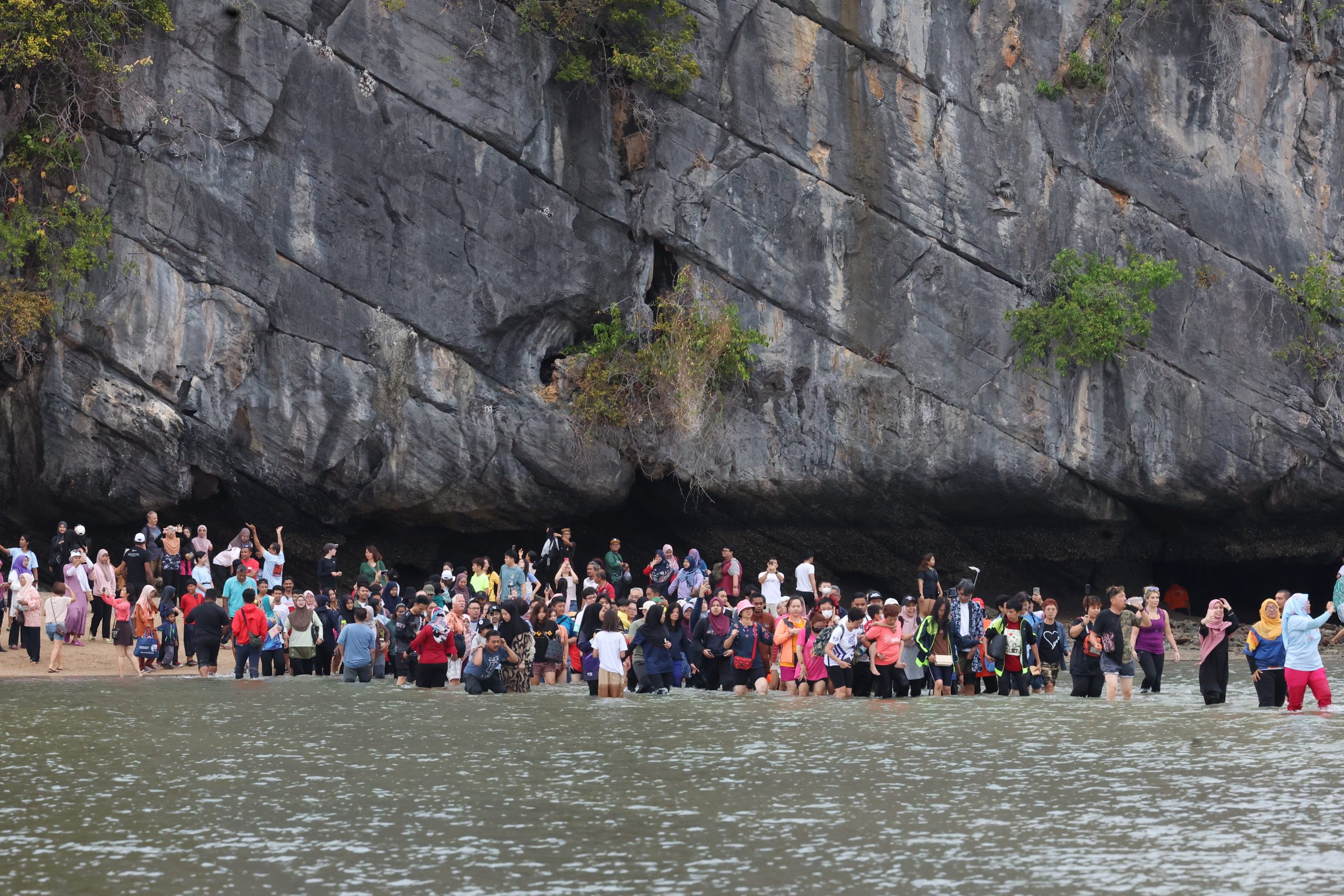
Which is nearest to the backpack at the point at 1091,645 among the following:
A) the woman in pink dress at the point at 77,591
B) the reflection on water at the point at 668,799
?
the reflection on water at the point at 668,799

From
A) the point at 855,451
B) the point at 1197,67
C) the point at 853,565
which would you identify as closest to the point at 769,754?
the point at 855,451

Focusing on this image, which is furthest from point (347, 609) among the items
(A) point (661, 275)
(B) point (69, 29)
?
(B) point (69, 29)

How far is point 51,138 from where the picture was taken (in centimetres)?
2623

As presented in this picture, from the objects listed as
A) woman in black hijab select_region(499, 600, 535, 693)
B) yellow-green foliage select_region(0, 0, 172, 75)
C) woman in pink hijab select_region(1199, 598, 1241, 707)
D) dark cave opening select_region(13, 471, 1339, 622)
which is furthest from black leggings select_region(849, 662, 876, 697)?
yellow-green foliage select_region(0, 0, 172, 75)

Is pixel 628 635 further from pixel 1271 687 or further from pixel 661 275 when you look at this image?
pixel 661 275

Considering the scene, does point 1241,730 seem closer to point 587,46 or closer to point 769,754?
point 769,754

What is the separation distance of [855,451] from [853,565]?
129 inches

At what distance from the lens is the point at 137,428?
26.3 meters

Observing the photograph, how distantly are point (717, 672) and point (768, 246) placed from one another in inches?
429

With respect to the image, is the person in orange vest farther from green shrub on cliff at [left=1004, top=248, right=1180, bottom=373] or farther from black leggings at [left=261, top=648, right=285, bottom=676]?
black leggings at [left=261, top=648, right=285, bottom=676]

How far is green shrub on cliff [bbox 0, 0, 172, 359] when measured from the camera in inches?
1013

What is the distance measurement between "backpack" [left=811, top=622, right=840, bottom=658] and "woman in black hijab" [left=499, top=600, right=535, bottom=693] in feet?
11.3

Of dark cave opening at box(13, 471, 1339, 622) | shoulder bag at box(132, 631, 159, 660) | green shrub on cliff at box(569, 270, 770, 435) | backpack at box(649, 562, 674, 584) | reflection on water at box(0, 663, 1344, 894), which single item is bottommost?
reflection on water at box(0, 663, 1344, 894)

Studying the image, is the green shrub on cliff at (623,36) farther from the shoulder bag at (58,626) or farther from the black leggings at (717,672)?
the shoulder bag at (58,626)
